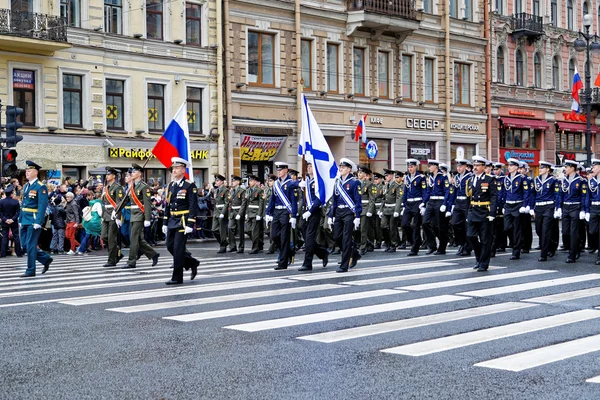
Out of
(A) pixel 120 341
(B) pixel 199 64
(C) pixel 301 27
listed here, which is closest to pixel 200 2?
(B) pixel 199 64

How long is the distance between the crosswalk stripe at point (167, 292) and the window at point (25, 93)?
17.6m

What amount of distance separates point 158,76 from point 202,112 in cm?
229

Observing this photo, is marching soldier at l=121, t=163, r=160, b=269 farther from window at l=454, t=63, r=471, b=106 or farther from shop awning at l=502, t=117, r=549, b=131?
shop awning at l=502, t=117, r=549, b=131

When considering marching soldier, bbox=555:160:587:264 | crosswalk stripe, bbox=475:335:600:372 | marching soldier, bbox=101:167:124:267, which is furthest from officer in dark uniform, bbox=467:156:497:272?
crosswalk stripe, bbox=475:335:600:372

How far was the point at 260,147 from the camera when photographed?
3675 centimetres

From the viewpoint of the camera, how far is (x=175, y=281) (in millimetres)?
14305

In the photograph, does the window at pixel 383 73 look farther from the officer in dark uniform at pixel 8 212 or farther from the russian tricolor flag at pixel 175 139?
the russian tricolor flag at pixel 175 139

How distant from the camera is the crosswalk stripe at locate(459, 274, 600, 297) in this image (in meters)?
12.9

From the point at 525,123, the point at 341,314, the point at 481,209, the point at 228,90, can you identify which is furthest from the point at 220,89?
the point at 341,314

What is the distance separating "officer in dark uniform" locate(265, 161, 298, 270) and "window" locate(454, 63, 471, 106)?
30077 millimetres

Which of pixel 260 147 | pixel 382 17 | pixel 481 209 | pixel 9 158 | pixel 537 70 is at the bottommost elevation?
pixel 481 209

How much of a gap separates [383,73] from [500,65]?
31.0ft

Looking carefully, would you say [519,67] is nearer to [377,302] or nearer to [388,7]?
[388,7]

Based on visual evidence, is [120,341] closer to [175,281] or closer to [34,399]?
[34,399]
